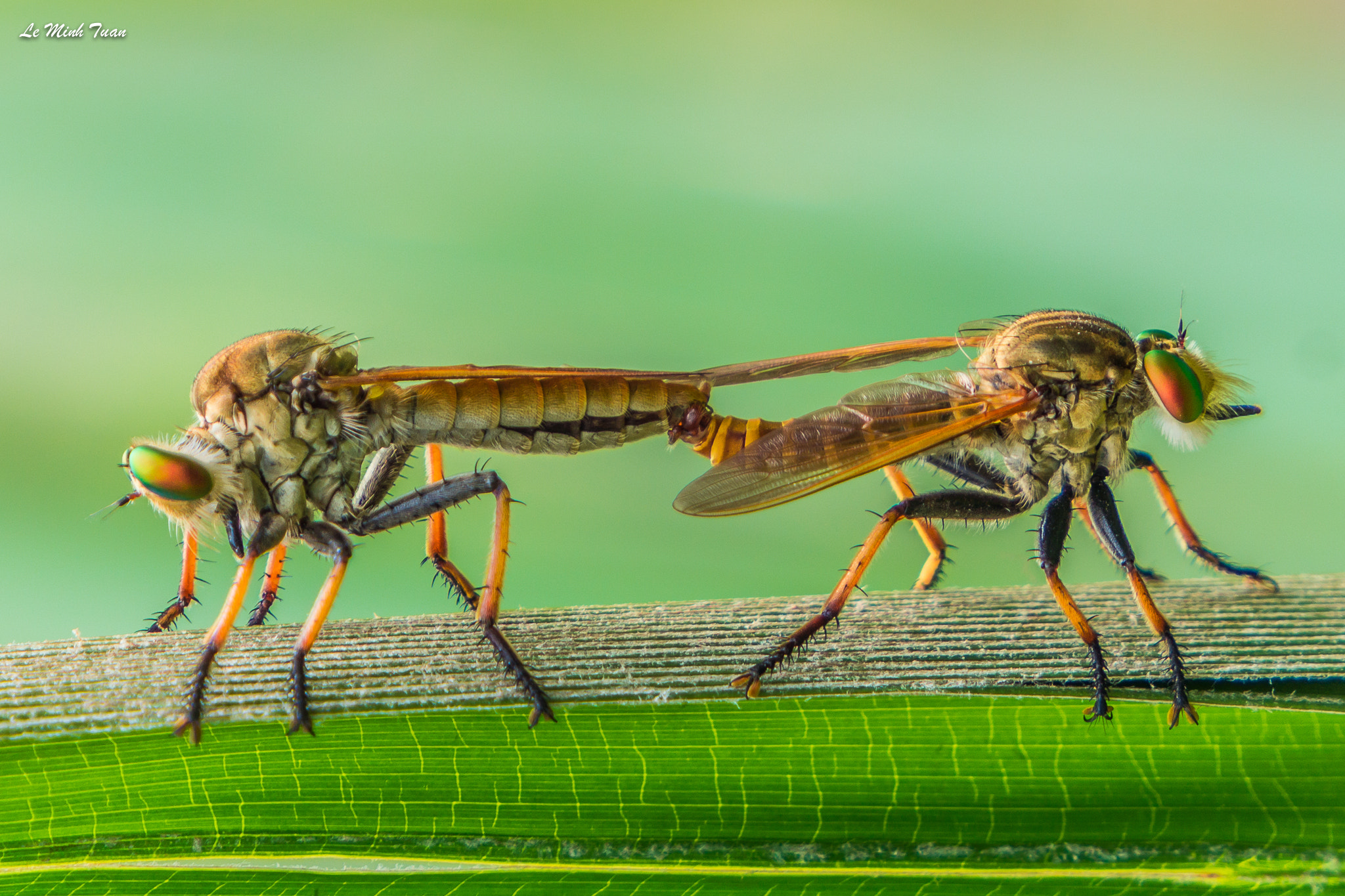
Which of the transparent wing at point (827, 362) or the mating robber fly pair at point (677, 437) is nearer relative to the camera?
the mating robber fly pair at point (677, 437)

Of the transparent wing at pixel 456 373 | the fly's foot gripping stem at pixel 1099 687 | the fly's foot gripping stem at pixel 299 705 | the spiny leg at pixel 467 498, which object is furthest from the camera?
the transparent wing at pixel 456 373

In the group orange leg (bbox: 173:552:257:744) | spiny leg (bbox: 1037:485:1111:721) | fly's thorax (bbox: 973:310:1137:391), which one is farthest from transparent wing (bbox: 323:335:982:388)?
orange leg (bbox: 173:552:257:744)

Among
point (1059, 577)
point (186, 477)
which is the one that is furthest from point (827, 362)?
point (186, 477)

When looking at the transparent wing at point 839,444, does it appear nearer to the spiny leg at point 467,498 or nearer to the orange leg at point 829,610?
the orange leg at point 829,610

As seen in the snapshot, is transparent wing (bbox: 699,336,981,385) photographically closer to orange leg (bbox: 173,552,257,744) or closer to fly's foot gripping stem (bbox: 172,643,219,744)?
orange leg (bbox: 173,552,257,744)

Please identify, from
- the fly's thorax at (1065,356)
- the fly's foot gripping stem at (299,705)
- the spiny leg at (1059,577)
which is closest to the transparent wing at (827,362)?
the fly's thorax at (1065,356)

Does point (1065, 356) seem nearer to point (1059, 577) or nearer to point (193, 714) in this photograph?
point (1059, 577)

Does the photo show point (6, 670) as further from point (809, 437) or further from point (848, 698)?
point (809, 437)
